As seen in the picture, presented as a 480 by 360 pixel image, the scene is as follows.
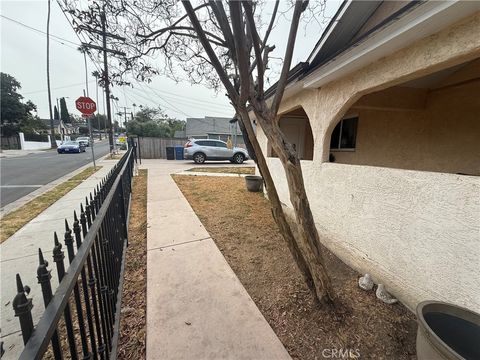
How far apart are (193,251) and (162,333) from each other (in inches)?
56.5

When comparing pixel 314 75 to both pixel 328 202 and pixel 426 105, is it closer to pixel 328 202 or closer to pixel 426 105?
pixel 328 202

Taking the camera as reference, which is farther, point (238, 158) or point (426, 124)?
point (238, 158)

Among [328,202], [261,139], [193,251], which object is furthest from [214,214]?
[261,139]

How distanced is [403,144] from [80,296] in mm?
5705

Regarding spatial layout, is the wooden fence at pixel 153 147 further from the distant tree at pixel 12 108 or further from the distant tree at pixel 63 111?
the distant tree at pixel 63 111

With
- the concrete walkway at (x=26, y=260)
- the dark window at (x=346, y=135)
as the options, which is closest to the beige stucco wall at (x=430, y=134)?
the dark window at (x=346, y=135)

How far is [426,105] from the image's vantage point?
457cm

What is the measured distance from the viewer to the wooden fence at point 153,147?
61.3ft

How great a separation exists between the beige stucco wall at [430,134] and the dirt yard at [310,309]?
279cm

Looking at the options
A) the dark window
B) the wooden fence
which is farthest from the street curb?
the wooden fence

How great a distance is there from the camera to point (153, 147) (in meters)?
19.0

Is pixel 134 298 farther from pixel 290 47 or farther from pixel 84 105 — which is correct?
pixel 84 105

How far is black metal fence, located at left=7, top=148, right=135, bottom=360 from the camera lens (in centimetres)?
81

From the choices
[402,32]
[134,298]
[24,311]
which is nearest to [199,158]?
[134,298]
